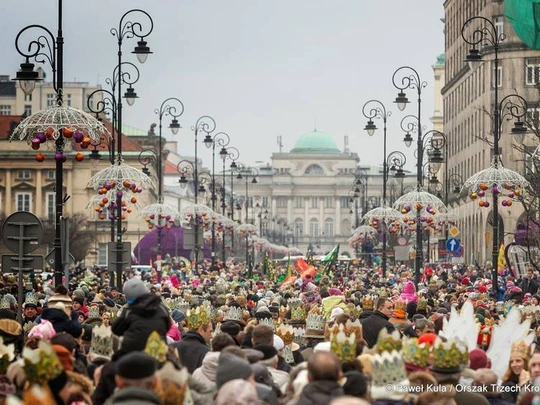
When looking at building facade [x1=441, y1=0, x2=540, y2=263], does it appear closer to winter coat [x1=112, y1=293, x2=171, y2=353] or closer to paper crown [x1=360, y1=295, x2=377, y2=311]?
paper crown [x1=360, y1=295, x2=377, y2=311]

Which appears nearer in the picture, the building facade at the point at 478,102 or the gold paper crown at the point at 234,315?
the gold paper crown at the point at 234,315

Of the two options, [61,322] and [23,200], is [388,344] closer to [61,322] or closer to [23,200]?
[61,322]

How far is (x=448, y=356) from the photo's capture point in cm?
1313

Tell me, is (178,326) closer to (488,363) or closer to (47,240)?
(488,363)

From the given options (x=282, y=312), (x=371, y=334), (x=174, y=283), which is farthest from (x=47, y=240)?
(x=371, y=334)

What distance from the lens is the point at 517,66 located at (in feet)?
306

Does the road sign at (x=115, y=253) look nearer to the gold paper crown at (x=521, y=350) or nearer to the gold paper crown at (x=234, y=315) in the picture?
the gold paper crown at (x=234, y=315)

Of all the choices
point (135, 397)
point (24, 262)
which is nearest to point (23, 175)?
point (24, 262)

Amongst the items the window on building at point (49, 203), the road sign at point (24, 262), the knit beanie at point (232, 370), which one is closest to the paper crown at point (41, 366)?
the knit beanie at point (232, 370)

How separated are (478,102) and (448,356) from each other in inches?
3523

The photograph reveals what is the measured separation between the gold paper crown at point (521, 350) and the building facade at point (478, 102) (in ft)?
207

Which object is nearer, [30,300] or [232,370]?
[232,370]

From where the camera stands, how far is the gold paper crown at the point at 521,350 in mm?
15484

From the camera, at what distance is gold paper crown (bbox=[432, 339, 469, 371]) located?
13109mm
